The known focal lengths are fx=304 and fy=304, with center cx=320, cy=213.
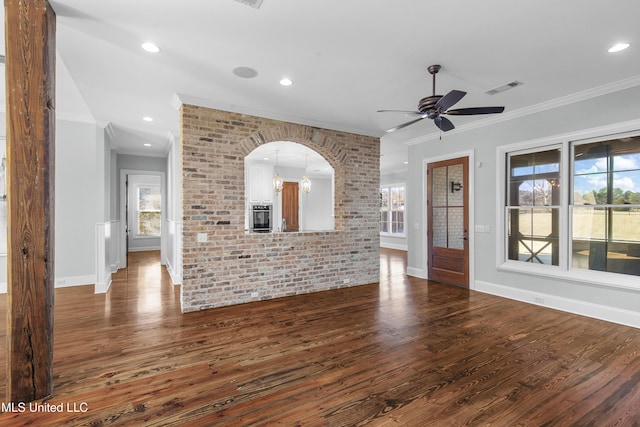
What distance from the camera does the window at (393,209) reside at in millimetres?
10859

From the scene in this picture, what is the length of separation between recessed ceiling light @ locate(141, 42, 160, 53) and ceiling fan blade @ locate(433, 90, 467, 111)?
263 cm

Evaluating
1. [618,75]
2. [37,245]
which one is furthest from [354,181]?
[37,245]

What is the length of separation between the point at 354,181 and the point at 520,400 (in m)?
3.80

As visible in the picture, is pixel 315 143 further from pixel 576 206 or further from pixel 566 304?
pixel 566 304

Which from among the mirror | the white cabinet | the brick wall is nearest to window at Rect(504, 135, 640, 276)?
the brick wall

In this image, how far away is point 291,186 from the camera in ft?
33.8

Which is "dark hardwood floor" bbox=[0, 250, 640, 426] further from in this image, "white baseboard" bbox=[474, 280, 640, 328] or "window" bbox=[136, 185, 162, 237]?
"window" bbox=[136, 185, 162, 237]

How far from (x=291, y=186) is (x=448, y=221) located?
5886 mm

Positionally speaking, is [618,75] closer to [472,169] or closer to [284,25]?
[472,169]

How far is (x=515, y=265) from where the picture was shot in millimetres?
4586

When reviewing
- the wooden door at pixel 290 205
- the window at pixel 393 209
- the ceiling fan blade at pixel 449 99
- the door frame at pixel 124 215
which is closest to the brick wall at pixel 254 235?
the ceiling fan blade at pixel 449 99

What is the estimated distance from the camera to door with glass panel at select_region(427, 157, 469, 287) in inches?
207

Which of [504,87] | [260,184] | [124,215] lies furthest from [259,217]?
[504,87]

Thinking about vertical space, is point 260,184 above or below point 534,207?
above
